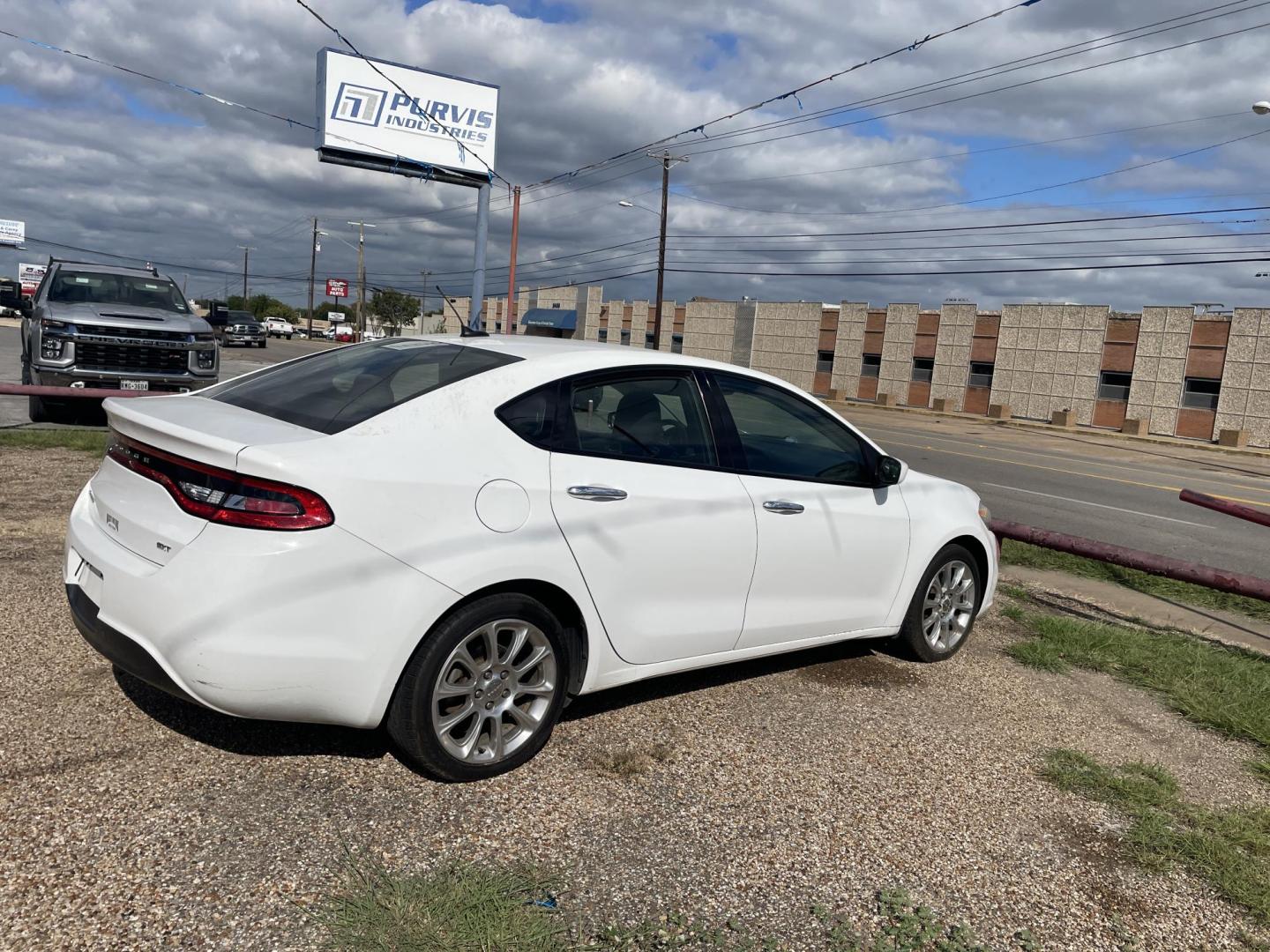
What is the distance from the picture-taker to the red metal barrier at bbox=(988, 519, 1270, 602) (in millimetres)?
6172

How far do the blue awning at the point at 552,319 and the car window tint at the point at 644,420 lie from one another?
237 feet

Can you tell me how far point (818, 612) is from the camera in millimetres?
4695

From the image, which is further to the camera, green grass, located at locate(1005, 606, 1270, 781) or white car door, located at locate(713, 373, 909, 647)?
green grass, located at locate(1005, 606, 1270, 781)

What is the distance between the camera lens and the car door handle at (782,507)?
4348 millimetres

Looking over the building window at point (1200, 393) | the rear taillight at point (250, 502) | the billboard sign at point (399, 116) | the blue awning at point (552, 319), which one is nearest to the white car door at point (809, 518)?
the rear taillight at point (250, 502)

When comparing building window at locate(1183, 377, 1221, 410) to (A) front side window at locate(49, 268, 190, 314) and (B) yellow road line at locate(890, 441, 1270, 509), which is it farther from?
(A) front side window at locate(49, 268, 190, 314)

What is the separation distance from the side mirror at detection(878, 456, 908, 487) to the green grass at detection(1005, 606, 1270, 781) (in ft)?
5.16

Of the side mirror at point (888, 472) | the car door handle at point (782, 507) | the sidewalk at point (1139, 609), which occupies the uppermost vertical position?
the side mirror at point (888, 472)

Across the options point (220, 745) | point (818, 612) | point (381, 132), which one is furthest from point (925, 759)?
point (381, 132)

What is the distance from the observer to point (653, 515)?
3.90 meters

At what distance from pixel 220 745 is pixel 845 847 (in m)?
2.26

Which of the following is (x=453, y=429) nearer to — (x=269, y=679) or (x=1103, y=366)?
(x=269, y=679)

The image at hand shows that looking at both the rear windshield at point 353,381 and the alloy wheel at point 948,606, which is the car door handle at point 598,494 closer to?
the rear windshield at point 353,381

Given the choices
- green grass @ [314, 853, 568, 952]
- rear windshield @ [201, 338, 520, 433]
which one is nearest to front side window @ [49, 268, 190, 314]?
rear windshield @ [201, 338, 520, 433]
